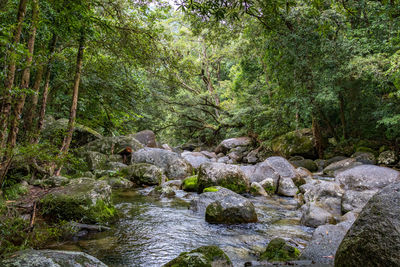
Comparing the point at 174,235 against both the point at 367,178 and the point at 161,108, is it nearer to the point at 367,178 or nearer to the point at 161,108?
the point at 367,178

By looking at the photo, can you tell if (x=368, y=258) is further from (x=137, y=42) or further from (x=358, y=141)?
(x=358, y=141)

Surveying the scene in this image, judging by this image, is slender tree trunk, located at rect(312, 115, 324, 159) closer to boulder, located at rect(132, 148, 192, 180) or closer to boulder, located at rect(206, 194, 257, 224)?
boulder, located at rect(132, 148, 192, 180)

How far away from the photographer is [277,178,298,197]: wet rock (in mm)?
7922

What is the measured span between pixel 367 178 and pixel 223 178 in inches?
169

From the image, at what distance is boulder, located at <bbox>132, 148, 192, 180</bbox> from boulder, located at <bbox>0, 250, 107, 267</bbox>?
8.44 metres

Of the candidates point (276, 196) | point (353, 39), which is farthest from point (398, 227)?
point (353, 39)

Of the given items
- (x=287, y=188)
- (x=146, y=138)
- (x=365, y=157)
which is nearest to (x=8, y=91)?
(x=287, y=188)

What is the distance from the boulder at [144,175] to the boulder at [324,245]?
6.51 meters

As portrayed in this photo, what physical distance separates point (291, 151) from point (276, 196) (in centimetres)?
741

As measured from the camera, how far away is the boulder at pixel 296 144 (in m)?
14.5

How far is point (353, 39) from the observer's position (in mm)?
10758

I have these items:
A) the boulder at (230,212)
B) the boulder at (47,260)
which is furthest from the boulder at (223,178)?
the boulder at (47,260)

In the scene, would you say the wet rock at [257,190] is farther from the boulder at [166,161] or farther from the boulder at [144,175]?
the boulder at [166,161]

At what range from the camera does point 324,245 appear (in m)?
3.54
